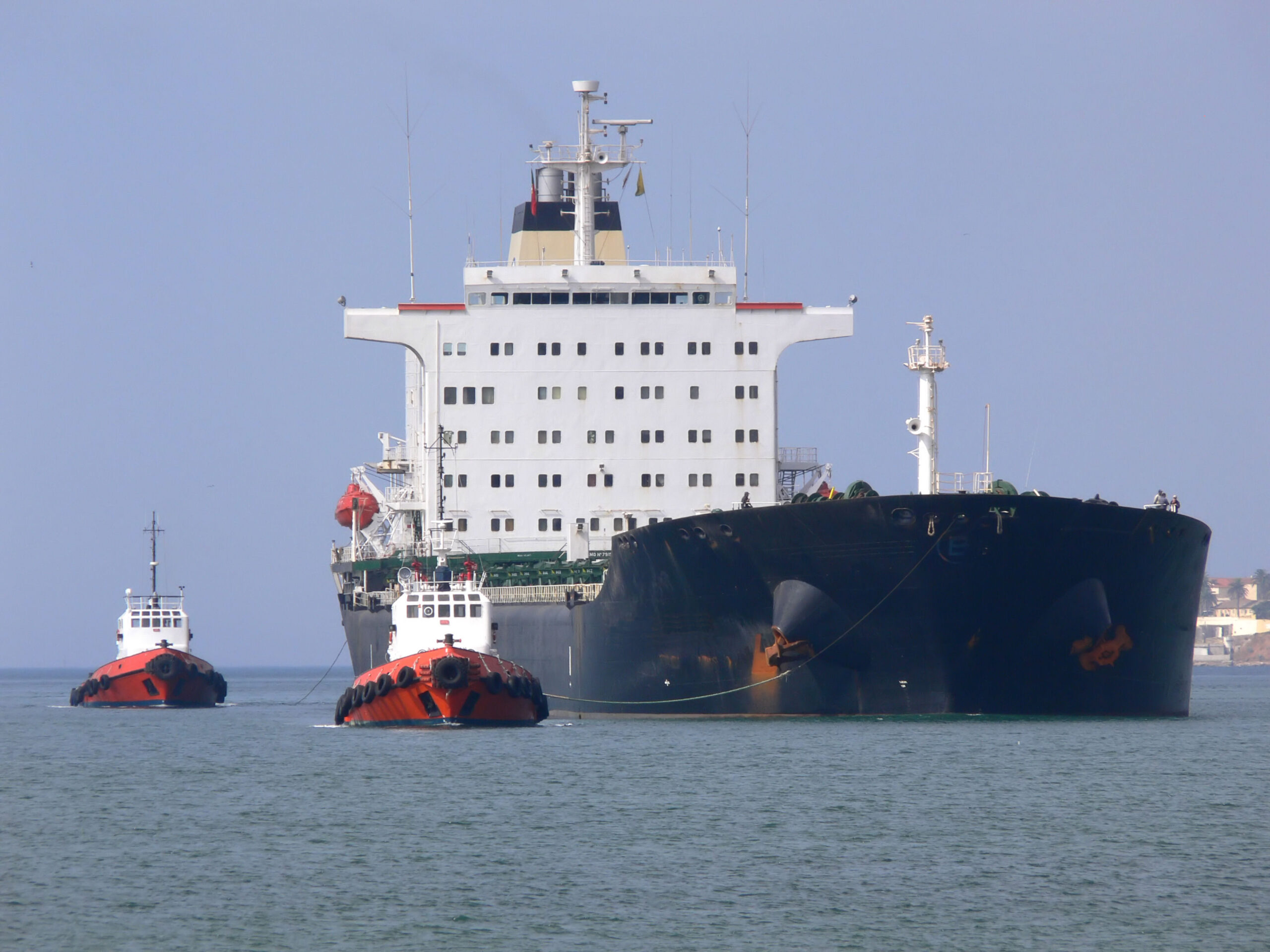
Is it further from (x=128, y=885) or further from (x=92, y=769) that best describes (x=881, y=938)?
(x=92, y=769)

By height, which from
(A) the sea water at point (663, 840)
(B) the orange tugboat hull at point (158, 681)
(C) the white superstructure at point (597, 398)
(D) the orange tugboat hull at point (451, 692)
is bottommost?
(B) the orange tugboat hull at point (158, 681)

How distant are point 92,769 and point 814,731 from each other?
43.8 ft

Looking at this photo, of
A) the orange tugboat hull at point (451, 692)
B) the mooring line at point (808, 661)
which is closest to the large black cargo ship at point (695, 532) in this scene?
the mooring line at point (808, 661)

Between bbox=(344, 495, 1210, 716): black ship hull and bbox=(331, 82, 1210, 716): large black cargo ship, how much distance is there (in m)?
0.05

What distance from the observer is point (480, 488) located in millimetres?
43500

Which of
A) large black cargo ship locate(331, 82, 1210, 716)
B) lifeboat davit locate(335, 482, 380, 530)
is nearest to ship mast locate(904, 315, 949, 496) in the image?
large black cargo ship locate(331, 82, 1210, 716)

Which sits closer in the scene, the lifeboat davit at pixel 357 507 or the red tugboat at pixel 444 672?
the red tugboat at pixel 444 672

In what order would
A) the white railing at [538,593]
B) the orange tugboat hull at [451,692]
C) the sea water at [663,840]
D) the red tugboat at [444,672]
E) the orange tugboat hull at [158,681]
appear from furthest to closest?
the orange tugboat hull at [158,681] → the white railing at [538,593] → the red tugboat at [444,672] → the orange tugboat hull at [451,692] → the sea water at [663,840]

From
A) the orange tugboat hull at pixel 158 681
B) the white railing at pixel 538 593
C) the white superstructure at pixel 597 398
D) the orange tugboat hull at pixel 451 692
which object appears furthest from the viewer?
the orange tugboat hull at pixel 158 681

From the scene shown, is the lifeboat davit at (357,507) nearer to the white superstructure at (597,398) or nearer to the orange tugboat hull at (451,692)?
the white superstructure at (597,398)

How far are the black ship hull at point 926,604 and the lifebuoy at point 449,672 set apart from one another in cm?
400

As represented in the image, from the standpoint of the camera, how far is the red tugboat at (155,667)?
178 feet

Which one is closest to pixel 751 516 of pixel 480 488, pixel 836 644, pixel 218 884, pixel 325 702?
pixel 836 644

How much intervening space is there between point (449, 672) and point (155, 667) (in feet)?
71.8
